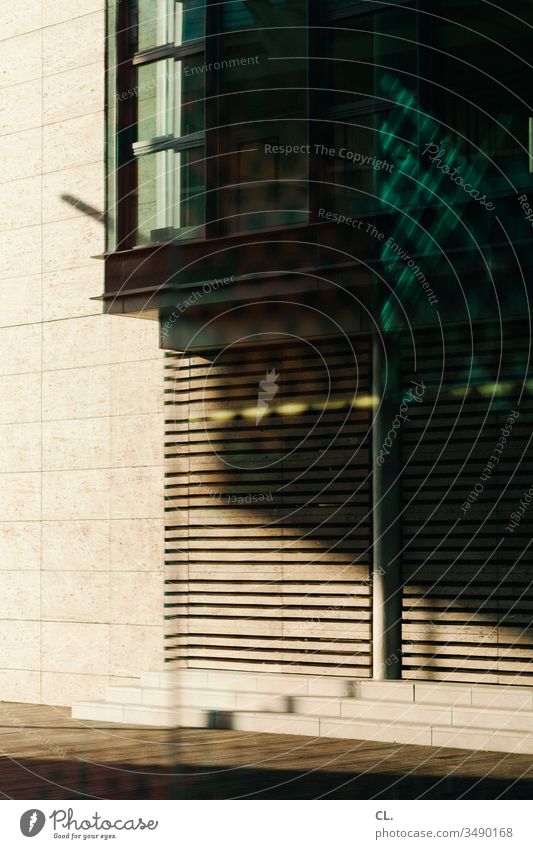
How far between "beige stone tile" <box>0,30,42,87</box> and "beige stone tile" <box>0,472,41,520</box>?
413cm

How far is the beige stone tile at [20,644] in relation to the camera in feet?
47.4

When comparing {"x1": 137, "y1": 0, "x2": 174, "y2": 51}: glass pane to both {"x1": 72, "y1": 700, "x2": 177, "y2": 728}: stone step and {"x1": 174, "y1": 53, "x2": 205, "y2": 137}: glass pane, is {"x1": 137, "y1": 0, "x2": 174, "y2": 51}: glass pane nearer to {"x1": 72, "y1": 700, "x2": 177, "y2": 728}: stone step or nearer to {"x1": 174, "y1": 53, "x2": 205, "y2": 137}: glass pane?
{"x1": 174, "y1": 53, "x2": 205, "y2": 137}: glass pane

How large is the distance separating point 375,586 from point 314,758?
232cm

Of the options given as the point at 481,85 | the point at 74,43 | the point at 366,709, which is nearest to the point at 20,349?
the point at 74,43

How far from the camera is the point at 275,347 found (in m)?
12.5

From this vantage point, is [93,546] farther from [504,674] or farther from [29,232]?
[504,674]

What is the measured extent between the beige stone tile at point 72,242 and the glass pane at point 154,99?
294 centimetres

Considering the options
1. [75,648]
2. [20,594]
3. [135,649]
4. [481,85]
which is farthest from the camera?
[20,594]

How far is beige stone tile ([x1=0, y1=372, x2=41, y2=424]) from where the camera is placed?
48.2 feet

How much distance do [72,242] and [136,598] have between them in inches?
142

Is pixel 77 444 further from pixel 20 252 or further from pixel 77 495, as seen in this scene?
pixel 20 252

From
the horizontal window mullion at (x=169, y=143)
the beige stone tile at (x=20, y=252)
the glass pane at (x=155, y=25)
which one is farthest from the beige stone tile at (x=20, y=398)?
the glass pane at (x=155, y=25)

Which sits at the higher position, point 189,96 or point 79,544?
point 189,96
